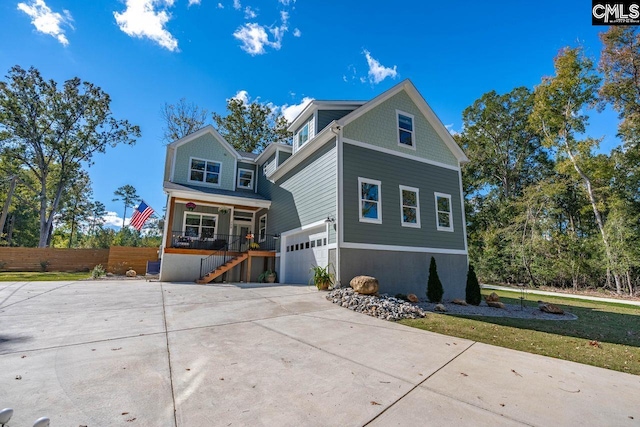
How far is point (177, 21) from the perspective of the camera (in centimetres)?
1084

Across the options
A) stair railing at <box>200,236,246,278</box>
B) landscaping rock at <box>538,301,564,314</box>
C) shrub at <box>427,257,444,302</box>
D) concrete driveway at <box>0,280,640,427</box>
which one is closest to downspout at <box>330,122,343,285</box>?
shrub at <box>427,257,444,302</box>


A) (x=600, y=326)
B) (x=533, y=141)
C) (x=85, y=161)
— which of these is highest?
(x=533, y=141)

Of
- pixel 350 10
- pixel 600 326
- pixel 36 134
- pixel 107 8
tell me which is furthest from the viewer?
pixel 36 134

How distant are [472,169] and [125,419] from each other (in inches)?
1177

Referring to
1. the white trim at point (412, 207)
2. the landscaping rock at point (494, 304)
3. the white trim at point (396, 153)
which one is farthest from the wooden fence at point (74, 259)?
the landscaping rock at point (494, 304)

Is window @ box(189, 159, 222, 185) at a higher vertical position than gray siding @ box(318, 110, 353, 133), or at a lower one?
lower

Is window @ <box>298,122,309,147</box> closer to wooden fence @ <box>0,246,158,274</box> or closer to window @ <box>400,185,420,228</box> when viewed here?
window @ <box>400,185,420,228</box>

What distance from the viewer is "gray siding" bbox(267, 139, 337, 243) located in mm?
10336

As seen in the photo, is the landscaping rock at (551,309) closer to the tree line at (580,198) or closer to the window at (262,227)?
the tree line at (580,198)

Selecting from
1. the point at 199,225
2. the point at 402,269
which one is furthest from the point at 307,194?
the point at 199,225

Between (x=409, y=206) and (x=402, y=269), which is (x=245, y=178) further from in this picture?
(x=402, y=269)

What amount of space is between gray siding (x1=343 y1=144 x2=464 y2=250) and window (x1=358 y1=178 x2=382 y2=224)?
172 mm

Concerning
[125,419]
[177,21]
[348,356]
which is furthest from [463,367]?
[177,21]

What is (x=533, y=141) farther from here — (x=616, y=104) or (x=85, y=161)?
(x=85, y=161)
